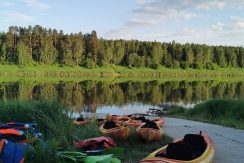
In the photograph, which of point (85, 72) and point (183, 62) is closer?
point (85, 72)

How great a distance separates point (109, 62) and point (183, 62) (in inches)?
986

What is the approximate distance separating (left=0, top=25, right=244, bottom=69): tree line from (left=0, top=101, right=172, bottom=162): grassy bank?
67913 millimetres

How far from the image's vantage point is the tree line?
270ft

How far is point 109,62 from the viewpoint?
9262 cm

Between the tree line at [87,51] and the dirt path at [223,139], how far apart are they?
66232 millimetres

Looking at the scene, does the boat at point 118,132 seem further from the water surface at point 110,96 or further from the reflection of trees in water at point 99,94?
the reflection of trees in water at point 99,94

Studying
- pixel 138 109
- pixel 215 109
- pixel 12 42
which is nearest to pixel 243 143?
pixel 215 109

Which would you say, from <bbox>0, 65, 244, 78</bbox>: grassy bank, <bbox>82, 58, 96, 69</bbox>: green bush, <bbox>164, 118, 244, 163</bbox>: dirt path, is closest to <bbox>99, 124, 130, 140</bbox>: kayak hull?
<bbox>164, 118, 244, 163</bbox>: dirt path

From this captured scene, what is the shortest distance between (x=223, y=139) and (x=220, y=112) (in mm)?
7357

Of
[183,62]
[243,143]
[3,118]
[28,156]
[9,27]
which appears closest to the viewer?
[28,156]

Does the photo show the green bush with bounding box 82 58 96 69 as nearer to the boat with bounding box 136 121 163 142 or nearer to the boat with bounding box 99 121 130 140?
the boat with bounding box 136 121 163 142

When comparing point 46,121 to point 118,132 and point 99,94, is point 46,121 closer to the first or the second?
point 118,132

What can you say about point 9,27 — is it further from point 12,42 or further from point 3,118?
point 3,118

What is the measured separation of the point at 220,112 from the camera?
19422 millimetres
